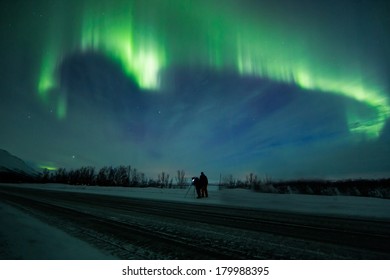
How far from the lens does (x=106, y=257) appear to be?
3.57m

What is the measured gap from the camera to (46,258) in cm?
363

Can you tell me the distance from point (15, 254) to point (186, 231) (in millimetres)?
3405

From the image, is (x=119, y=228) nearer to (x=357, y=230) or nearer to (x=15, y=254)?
(x=15, y=254)

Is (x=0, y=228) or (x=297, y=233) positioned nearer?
(x=297, y=233)

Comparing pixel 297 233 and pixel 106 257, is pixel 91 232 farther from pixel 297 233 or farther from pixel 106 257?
pixel 297 233

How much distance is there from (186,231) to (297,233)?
9.07 ft

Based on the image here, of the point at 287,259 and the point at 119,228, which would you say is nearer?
the point at 287,259

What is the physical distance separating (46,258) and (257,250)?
3684mm
